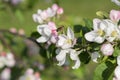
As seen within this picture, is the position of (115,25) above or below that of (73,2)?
above

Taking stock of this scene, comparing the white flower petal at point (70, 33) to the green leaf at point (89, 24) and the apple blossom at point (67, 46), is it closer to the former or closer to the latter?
the apple blossom at point (67, 46)

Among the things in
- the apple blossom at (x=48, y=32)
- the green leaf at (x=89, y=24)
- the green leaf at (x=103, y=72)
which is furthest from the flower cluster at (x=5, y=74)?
the green leaf at (x=103, y=72)

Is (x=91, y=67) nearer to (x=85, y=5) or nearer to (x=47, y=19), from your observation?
(x=85, y=5)

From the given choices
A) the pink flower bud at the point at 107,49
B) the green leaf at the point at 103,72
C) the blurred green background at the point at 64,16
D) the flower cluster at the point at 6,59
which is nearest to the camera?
the pink flower bud at the point at 107,49

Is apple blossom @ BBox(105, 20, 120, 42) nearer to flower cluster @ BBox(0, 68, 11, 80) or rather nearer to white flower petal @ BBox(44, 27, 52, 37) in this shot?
white flower petal @ BBox(44, 27, 52, 37)

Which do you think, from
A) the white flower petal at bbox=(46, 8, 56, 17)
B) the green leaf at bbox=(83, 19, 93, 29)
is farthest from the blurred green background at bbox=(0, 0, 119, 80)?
the green leaf at bbox=(83, 19, 93, 29)

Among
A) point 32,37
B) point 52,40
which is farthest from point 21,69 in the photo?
point 52,40

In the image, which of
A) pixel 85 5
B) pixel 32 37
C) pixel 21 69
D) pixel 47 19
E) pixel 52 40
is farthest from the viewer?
pixel 85 5
